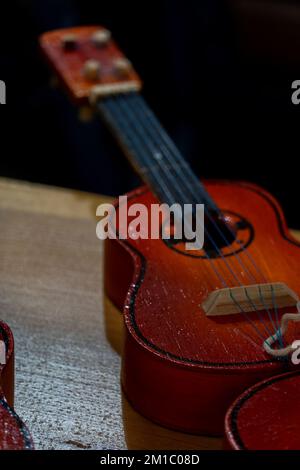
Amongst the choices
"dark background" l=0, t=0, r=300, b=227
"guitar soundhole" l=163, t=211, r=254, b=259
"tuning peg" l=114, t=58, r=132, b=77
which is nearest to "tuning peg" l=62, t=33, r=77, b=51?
"tuning peg" l=114, t=58, r=132, b=77

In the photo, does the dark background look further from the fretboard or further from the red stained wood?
the red stained wood

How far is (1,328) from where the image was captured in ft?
2.89

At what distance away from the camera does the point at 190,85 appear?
2.13m

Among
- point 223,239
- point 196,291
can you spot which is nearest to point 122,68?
point 223,239

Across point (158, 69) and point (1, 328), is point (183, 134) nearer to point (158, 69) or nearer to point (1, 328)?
point (158, 69)

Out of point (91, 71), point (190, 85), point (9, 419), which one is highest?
point (91, 71)

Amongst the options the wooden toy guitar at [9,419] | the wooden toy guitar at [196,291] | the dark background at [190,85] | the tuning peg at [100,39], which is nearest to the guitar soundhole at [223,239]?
the wooden toy guitar at [196,291]

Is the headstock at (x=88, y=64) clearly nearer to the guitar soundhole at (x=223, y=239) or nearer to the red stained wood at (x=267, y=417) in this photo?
the guitar soundhole at (x=223, y=239)

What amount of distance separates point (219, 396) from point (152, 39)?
4.65 feet

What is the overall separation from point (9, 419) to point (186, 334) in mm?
224

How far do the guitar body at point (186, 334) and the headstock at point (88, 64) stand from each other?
375 mm

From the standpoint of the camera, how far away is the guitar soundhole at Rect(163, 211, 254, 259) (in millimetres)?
1040

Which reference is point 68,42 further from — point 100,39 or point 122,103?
point 122,103

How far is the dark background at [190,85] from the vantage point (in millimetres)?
2010
